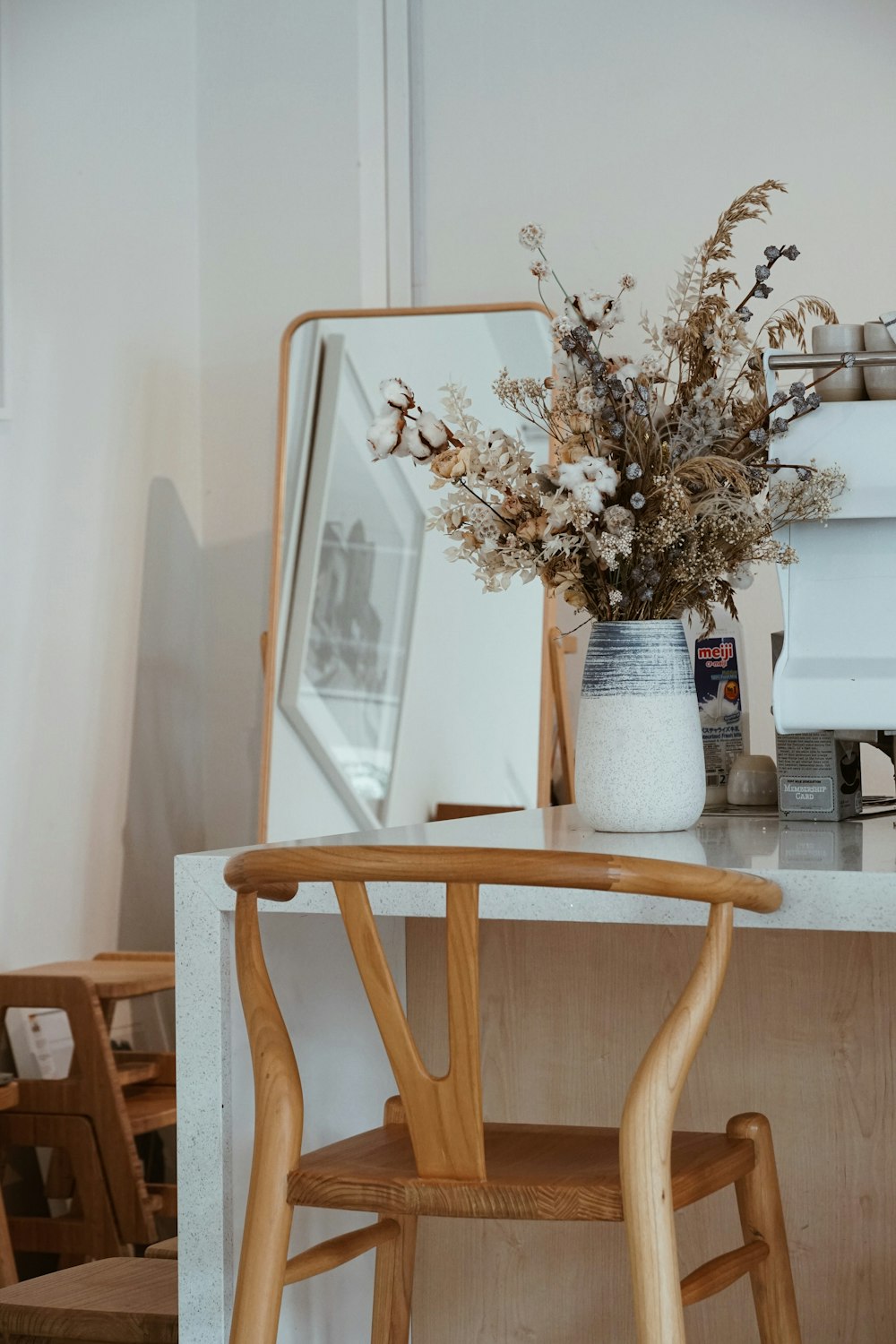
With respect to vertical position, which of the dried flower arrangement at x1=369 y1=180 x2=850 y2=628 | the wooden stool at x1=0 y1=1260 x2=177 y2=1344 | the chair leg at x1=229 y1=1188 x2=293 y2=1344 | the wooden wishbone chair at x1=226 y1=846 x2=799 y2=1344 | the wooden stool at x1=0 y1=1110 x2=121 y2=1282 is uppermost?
the dried flower arrangement at x1=369 y1=180 x2=850 y2=628

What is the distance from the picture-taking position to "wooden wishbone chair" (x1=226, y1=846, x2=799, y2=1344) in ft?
3.15

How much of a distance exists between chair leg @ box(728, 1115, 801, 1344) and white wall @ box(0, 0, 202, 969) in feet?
6.62

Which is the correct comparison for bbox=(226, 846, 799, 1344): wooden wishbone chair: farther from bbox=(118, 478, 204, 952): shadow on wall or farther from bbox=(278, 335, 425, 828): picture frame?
bbox=(118, 478, 204, 952): shadow on wall

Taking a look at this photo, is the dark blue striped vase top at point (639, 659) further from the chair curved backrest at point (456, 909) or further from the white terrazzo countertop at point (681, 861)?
the chair curved backrest at point (456, 909)

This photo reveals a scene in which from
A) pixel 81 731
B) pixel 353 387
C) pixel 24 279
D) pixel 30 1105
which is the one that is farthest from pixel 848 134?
pixel 30 1105

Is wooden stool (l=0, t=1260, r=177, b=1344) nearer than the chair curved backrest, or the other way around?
the chair curved backrest

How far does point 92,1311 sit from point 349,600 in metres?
1.83

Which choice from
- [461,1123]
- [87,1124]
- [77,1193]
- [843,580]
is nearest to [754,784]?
[843,580]

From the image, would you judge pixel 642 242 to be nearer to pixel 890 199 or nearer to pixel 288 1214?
pixel 890 199

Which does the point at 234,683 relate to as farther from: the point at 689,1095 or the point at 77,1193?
the point at 689,1095

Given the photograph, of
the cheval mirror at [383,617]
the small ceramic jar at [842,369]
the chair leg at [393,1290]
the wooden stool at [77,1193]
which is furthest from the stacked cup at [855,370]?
the wooden stool at [77,1193]

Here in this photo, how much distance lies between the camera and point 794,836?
1.47m

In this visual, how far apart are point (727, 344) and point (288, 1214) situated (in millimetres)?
953

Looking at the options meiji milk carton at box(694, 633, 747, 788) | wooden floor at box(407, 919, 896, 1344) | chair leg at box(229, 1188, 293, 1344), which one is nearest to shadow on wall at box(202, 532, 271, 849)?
meiji milk carton at box(694, 633, 747, 788)
